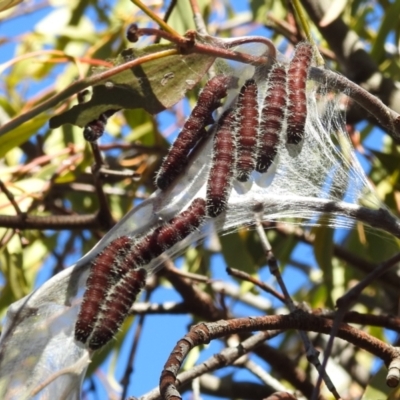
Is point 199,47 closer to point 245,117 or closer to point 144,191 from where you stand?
point 245,117

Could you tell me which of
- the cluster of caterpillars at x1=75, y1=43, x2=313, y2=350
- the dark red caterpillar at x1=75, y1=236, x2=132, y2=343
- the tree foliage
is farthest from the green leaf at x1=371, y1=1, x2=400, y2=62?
the dark red caterpillar at x1=75, y1=236, x2=132, y2=343

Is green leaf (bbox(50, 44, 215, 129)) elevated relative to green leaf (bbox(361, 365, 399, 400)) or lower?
elevated

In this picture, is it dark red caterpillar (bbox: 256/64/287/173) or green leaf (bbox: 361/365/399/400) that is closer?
dark red caterpillar (bbox: 256/64/287/173)

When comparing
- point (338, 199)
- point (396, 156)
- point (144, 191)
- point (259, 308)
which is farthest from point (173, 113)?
point (338, 199)

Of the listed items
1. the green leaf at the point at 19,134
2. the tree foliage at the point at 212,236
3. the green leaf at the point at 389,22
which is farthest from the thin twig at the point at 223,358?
the green leaf at the point at 389,22

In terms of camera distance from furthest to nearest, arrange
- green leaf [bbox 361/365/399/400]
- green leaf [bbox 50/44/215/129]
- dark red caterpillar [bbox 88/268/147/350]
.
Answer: green leaf [bbox 361/365/399/400] < green leaf [bbox 50/44/215/129] < dark red caterpillar [bbox 88/268/147/350]

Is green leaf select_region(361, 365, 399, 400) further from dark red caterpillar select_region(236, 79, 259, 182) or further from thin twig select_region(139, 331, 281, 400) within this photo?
dark red caterpillar select_region(236, 79, 259, 182)
